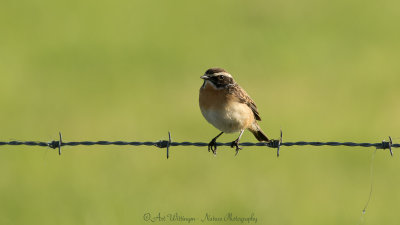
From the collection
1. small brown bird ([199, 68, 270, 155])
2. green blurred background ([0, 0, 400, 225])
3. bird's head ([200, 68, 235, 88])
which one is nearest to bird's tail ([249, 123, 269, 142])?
small brown bird ([199, 68, 270, 155])

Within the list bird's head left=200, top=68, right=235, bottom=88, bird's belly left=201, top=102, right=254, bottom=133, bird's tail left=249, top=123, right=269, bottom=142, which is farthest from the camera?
bird's tail left=249, top=123, right=269, bottom=142

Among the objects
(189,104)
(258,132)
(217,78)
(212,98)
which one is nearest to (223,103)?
(212,98)

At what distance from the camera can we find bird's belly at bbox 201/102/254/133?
9484mm

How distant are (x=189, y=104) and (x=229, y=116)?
22.5ft

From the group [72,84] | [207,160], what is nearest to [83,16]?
[72,84]

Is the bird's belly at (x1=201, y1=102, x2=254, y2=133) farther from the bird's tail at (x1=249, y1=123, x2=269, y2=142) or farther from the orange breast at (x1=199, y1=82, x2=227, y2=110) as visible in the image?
the bird's tail at (x1=249, y1=123, x2=269, y2=142)

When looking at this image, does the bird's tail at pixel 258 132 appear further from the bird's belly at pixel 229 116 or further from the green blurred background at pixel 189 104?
the green blurred background at pixel 189 104

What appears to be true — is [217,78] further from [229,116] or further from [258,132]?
[258,132]

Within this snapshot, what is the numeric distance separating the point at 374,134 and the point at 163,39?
8.13 meters

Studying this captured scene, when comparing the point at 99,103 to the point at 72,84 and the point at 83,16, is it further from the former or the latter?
the point at 83,16

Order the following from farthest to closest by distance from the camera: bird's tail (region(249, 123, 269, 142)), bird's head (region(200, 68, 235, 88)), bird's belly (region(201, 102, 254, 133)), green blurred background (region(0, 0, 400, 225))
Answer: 1. green blurred background (region(0, 0, 400, 225))
2. bird's tail (region(249, 123, 269, 142))
3. bird's head (region(200, 68, 235, 88))
4. bird's belly (region(201, 102, 254, 133))

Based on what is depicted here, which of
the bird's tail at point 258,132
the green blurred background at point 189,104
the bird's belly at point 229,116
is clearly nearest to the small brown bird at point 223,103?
the bird's belly at point 229,116

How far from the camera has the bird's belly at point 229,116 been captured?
31.1 feet

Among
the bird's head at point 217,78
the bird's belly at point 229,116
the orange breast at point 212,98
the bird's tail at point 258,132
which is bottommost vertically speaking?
the bird's tail at point 258,132
